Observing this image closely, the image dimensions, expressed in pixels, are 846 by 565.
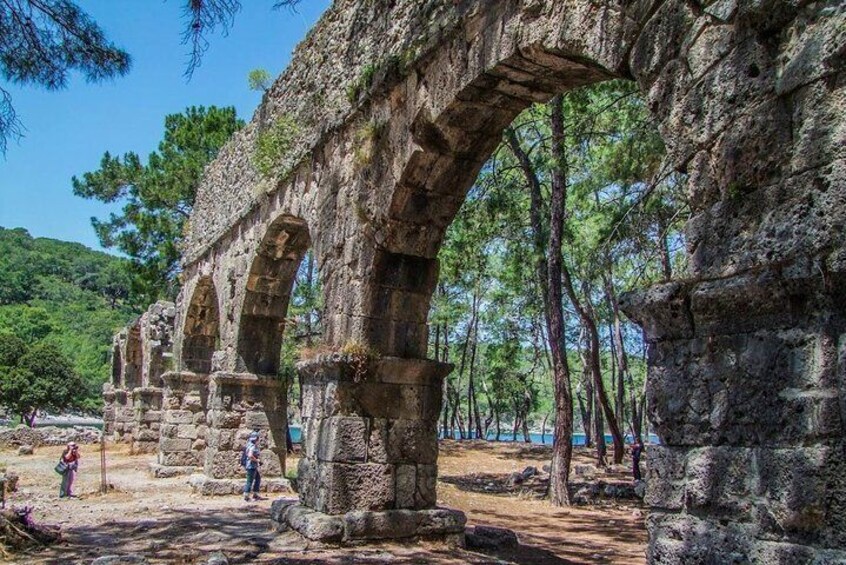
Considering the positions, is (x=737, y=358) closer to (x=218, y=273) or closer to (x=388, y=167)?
(x=388, y=167)

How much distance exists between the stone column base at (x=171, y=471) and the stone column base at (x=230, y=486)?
2.26m

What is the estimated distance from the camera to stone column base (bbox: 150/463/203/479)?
48.3 ft

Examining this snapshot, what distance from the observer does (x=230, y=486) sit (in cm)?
1220

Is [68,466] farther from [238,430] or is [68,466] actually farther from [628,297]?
[628,297]

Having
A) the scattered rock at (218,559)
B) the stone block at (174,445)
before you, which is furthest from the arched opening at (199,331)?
the scattered rock at (218,559)

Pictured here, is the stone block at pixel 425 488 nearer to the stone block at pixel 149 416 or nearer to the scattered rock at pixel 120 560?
the scattered rock at pixel 120 560

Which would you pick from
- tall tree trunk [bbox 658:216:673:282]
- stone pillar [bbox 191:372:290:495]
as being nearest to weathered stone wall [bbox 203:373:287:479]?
stone pillar [bbox 191:372:290:495]

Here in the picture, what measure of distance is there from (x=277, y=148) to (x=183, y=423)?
23.8 ft

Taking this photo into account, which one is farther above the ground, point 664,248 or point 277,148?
point 277,148

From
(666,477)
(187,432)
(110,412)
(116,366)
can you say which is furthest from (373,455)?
(116,366)

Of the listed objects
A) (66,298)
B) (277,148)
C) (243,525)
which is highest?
(66,298)

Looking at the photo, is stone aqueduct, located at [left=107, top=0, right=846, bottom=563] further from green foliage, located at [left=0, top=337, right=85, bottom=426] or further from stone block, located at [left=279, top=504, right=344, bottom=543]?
green foliage, located at [left=0, top=337, right=85, bottom=426]

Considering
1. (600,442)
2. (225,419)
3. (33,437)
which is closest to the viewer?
(225,419)

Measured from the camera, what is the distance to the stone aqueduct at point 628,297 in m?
2.95
